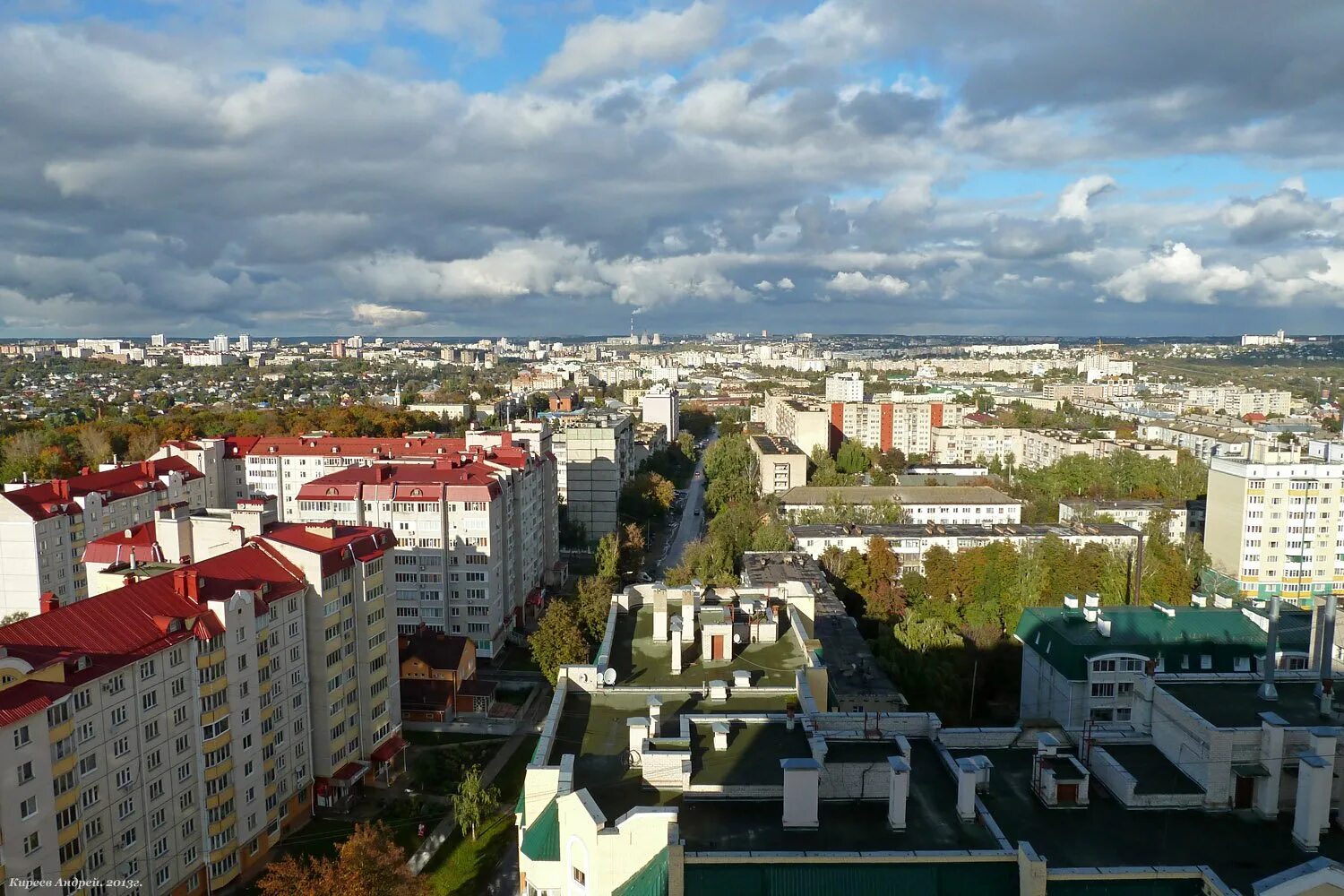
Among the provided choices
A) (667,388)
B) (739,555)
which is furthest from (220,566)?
(667,388)

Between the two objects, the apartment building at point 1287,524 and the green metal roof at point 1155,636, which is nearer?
the green metal roof at point 1155,636

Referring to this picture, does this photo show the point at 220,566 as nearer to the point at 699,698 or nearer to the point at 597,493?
the point at 699,698

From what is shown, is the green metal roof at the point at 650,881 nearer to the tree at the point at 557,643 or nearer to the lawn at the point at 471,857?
the lawn at the point at 471,857

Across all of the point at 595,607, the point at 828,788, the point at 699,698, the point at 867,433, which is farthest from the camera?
the point at 867,433

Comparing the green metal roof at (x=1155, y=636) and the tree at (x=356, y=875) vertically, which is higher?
the green metal roof at (x=1155, y=636)

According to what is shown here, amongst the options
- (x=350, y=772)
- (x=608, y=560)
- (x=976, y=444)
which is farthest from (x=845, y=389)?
(x=350, y=772)

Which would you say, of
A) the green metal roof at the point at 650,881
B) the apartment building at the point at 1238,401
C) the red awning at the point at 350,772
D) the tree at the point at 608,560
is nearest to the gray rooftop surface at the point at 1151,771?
the green metal roof at the point at 650,881
